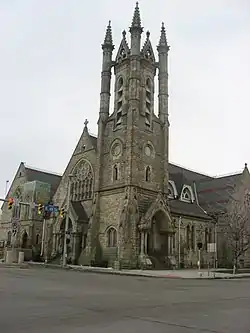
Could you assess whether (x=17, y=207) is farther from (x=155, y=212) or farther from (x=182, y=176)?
(x=155, y=212)

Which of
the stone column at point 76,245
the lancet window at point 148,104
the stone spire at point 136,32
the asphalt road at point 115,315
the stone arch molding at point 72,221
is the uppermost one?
the stone spire at point 136,32

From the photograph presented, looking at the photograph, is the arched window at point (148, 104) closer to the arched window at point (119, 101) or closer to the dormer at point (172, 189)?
the arched window at point (119, 101)

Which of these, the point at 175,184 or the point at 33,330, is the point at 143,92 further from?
the point at 33,330

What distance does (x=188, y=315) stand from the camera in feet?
33.6

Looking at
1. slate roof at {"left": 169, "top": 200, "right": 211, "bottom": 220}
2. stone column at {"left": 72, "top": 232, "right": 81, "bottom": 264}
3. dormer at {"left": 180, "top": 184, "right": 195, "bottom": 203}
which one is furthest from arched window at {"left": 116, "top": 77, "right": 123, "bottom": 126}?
dormer at {"left": 180, "top": 184, "right": 195, "bottom": 203}

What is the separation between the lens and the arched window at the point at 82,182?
5153cm

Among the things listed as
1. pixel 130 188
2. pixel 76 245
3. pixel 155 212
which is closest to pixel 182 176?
pixel 155 212

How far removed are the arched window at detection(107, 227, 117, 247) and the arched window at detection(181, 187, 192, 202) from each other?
1790cm

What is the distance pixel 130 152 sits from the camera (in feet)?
148

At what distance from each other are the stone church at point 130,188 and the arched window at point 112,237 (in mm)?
109

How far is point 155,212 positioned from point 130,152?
6956 millimetres

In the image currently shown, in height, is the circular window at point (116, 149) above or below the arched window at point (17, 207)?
above

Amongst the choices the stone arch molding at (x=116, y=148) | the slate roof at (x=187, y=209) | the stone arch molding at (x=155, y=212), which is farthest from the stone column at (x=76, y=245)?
the slate roof at (x=187, y=209)

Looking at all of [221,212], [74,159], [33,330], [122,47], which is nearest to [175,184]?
[221,212]
